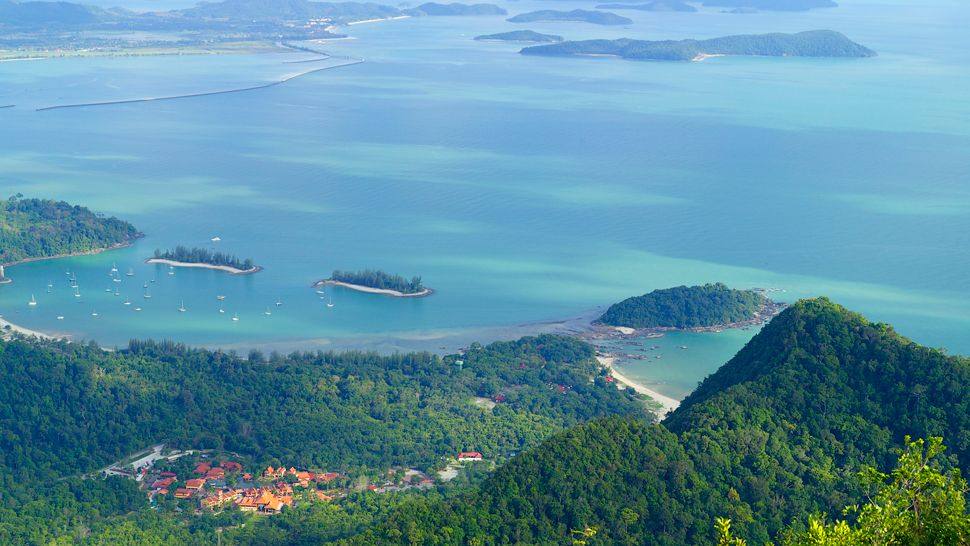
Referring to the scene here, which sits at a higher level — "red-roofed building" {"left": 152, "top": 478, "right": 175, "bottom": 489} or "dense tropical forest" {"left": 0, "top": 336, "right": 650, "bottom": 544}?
"dense tropical forest" {"left": 0, "top": 336, "right": 650, "bottom": 544}

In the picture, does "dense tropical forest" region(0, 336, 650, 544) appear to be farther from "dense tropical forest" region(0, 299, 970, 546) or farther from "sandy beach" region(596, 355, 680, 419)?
A: "sandy beach" region(596, 355, 680, 419)

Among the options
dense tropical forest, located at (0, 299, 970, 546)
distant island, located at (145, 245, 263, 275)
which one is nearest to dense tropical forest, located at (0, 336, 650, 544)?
dense tropical forest, located at (0, 299, 970, 546)

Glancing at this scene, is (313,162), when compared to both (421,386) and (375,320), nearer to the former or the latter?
(375,320)

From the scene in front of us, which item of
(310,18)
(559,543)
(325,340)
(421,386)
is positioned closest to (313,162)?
(325,340)

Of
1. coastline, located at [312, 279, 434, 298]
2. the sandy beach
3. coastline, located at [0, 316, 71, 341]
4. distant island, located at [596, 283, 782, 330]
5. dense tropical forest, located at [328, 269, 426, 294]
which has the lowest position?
coastline, located at [0, 316, 71, 341]

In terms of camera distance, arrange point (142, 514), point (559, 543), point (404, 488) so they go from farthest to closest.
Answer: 1. point (404, 488)
2. point (142, 514)
3. point (559, 543)

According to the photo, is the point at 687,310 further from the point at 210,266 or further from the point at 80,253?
the point at 80,253

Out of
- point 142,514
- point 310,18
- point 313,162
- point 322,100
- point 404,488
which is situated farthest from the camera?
point 310,18

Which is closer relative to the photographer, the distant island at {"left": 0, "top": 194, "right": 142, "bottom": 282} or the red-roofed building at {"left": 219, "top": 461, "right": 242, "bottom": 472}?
the red-roofed building at {"left": 219, "top": 461, "right": 242, "bottom": 472}
